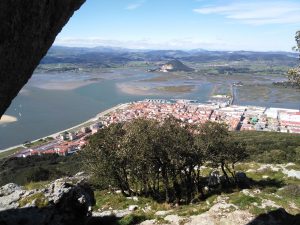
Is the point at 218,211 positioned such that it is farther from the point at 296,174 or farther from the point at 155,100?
the point at 155,100

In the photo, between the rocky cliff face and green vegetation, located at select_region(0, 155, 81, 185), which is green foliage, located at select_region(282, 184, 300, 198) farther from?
green vegetation, located at select_region(0, 155, 81, 185)

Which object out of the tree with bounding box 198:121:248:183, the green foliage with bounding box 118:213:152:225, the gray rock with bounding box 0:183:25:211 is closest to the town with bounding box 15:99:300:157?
the tree with bounding box 198:121:248:183

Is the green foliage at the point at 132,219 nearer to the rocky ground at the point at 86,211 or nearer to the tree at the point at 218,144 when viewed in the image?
the rocky ground at the point at 86,211

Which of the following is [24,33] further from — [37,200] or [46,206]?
[37,200]

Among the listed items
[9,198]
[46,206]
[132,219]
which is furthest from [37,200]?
[132,219]

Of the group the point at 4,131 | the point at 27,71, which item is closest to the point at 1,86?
the point at 27,71

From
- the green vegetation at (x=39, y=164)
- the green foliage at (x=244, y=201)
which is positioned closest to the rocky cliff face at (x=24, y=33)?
the green foliage at (x=244, y=201)
